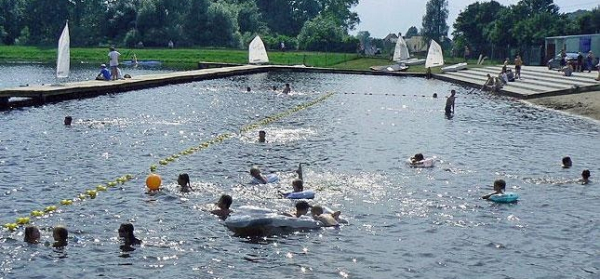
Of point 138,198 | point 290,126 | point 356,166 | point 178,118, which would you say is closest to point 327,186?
point 356,166

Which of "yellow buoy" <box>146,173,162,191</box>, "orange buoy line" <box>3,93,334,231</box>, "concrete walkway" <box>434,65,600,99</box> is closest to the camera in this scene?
"orange buoy line" <box>3,93,334,231</box>

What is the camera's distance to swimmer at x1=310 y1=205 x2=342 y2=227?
18.4 meters

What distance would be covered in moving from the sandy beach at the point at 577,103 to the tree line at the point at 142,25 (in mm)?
67714

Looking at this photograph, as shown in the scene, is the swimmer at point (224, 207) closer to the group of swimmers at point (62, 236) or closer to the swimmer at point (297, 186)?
the swimmer at point (297, 186)

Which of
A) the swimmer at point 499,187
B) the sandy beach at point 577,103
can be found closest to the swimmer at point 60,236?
the swimmer at point 499,187

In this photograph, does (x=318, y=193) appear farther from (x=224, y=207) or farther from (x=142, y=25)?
(x=142, y=25)

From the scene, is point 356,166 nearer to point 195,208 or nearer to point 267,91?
point 195,208

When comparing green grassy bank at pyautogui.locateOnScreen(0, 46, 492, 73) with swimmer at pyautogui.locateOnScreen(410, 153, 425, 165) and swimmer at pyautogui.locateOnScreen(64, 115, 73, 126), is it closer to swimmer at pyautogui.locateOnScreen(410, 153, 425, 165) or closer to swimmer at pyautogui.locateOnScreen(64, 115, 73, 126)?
swimmer at pyautogui.locateOnScreen(64, 115, 73, 126)

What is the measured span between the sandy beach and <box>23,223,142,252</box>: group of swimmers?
33.3 meters

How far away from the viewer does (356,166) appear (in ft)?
86.3

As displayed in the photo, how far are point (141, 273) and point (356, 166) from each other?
1268cm

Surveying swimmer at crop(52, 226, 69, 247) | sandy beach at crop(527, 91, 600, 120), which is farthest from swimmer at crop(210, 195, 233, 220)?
sandy beach at crop(527, 91, 600, 120)

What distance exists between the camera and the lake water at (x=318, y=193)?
15.7m

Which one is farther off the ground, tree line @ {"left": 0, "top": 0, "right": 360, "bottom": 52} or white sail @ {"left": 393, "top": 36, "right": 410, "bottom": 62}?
tree line @ {"left": 0, "top": 0, "right": 360, "bottom": 52}
